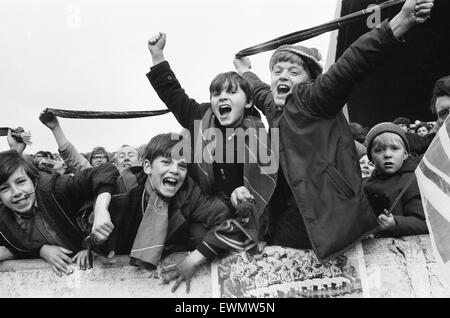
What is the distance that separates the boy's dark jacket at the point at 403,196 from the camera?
2877mm

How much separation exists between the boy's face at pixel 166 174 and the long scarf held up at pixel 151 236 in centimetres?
7


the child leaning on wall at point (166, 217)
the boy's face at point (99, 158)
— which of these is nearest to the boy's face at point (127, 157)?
the boy's face at point (99, 158)

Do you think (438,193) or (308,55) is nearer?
(438,193)

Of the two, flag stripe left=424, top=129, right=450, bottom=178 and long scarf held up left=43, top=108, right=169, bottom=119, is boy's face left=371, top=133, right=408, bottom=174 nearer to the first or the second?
flag stripe left=424, top=129, right=450, bottom=178

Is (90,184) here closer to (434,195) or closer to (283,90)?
(283,90)

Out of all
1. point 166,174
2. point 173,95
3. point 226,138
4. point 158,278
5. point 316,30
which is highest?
point 316,30

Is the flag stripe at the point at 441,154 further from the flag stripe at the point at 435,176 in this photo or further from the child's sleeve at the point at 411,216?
the child's sleeve at the point at 411,216

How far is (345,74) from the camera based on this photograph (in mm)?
2637

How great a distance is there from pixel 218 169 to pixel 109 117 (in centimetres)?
96

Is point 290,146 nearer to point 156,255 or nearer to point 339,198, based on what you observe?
point 339,198

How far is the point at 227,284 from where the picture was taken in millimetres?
2895

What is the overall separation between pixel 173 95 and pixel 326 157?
937 millimetres

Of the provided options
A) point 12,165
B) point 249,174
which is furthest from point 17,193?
point 249,174
